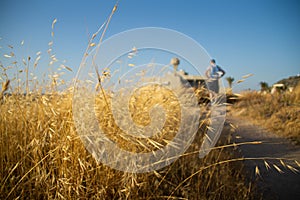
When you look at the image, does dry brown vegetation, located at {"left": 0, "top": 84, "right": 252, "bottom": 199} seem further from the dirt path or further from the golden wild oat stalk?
the dirt path

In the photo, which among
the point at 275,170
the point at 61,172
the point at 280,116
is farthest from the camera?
the point at 280,116

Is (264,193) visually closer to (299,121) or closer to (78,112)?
(78,112)

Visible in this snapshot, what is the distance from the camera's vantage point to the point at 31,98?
173 cm

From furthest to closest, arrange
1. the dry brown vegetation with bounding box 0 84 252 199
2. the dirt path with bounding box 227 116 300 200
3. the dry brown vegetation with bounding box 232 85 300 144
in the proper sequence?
the dry brown vegetation with bounding box 232 85 300 144, the dirt path with bounding box 227 116 300 200, the dry brown vegetation with bounding box 0 84 252 199

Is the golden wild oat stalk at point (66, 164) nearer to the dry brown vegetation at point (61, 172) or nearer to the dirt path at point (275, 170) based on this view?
the dry brown vegetation at point (61, 172)

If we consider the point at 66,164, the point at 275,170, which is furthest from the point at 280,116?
the point at 66,164

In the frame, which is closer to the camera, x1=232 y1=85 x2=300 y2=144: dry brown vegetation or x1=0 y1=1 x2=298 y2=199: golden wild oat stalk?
x1=0 y1=1 x2=298 y2=199: golden wild oat stalk

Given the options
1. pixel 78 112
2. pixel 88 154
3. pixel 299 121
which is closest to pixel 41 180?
pixel 88 154

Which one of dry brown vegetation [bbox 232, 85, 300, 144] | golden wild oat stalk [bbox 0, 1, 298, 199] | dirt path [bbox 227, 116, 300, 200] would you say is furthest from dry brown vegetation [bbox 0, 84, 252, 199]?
dry brown vegetation [bbox 232, 85, 300, 144]

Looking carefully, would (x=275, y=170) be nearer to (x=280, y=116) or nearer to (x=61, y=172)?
(x=61, y=172)

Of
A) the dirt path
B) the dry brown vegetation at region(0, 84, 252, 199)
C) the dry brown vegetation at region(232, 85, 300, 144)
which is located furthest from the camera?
the dry brown vegetation at region(232, 85, 300, 144)

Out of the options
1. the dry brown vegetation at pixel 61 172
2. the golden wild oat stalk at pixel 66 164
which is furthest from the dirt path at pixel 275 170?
the dry brown vegetation at pixel 61 172

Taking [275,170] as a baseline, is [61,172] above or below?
below

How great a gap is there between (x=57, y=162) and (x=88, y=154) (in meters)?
0.20
